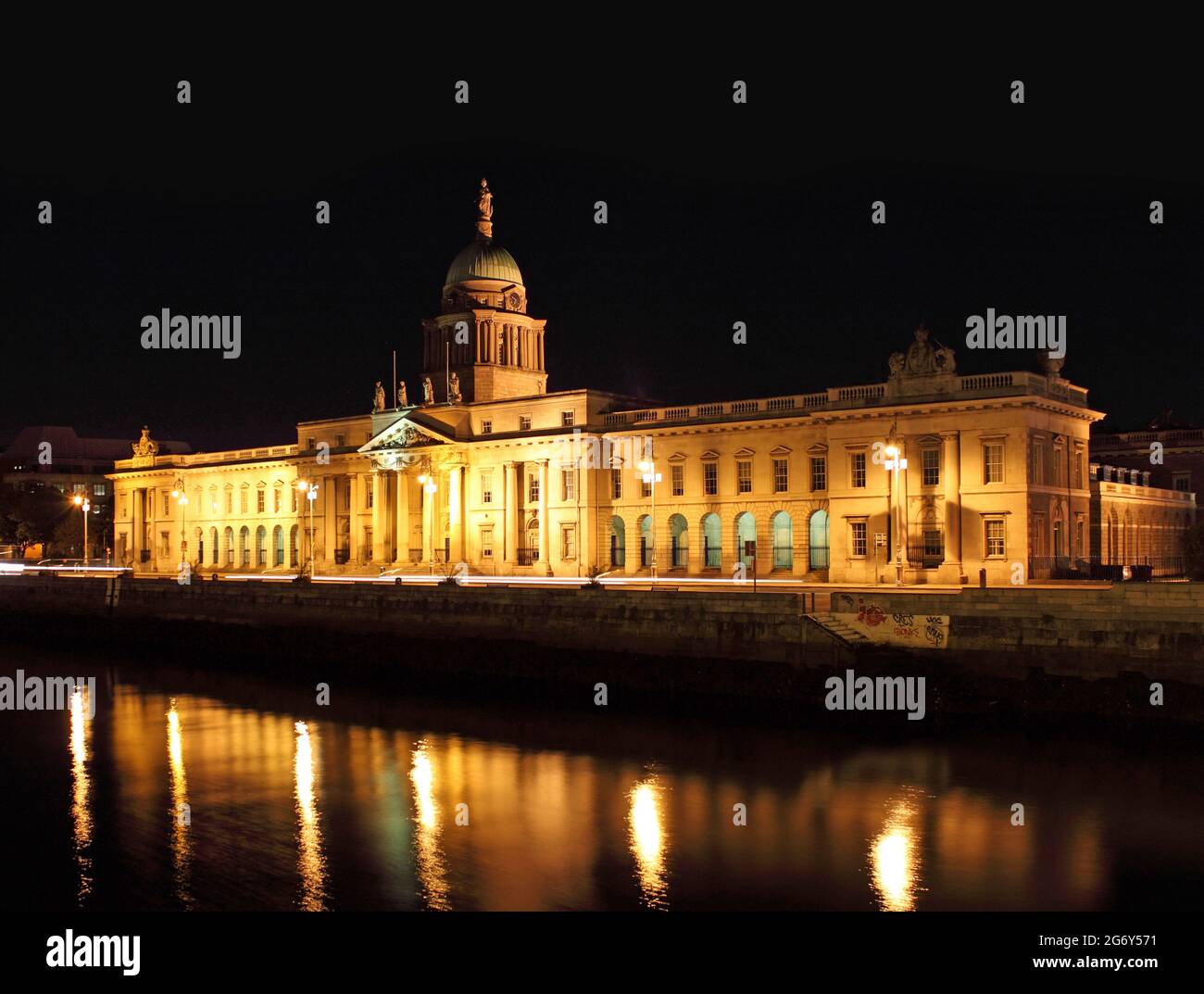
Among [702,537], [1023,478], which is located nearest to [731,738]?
[1023,478]

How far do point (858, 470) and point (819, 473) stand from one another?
3.22m

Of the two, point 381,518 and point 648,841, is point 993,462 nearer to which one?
point 648,841

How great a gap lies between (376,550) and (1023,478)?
45.9m

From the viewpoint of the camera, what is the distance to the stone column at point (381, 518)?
3396 inches

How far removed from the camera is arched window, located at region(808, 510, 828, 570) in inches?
2596

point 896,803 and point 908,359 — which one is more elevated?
point 908,359

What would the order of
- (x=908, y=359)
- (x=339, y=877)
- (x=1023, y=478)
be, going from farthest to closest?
1. (x=908, y=359)
2. (x=1023, y=478)
3. (x=339, y=877)

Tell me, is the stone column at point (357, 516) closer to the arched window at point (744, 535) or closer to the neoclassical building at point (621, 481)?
the neoclassical building at point (621, 481)

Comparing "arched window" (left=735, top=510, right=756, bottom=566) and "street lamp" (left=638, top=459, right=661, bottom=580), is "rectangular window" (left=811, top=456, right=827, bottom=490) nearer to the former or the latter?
"arched window" (left=735, top=510, right=756, bottom=566)

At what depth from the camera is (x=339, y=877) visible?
70.1ft

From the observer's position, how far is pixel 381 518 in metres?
86.3

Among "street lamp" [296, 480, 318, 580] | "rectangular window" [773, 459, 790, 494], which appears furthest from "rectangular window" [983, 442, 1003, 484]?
"street lamp" [296, 480, 318, 580]
